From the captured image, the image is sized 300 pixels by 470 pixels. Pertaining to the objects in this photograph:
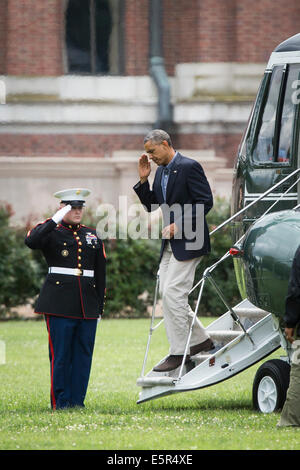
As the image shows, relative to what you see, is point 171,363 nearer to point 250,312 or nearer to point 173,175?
point 250,312

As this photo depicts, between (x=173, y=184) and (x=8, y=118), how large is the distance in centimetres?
1401

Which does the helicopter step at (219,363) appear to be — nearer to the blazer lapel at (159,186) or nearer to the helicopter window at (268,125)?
the blazer lapel at (159,186)

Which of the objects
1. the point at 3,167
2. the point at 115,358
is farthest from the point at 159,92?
the point at 115,358

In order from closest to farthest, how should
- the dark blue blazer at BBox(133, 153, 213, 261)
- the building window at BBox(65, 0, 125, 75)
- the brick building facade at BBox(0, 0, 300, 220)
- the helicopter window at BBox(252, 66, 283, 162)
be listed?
1. the dark blue blazer at BBox(133, 153, 213, 261)
2. the helicopter window at BBox(252, 66, 283, 162)
3. the brick building facade at BBox(0, 0, 300, 220)
4. the building window at BBox(65, 0, 125, 75)

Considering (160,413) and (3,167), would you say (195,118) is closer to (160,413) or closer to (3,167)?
(3,167)

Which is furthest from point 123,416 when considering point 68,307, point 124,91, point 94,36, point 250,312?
point 94,36

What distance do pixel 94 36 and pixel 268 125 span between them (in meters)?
13.9

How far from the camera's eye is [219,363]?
9.06 meters

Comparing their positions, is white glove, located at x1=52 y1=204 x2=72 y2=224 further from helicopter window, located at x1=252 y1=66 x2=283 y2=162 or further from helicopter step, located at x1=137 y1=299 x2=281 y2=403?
helicopter window, located at x1=252 y1=66 x2=283 y2=162

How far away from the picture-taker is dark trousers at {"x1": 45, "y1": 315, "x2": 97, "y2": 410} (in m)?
9.08

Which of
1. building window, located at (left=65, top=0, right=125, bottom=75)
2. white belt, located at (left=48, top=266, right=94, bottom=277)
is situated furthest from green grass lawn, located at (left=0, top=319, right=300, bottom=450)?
building window, located at (left=65, top=0, right=125, bottom=75)

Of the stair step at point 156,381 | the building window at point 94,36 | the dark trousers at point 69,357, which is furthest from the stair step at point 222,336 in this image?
the building window at point 94,36

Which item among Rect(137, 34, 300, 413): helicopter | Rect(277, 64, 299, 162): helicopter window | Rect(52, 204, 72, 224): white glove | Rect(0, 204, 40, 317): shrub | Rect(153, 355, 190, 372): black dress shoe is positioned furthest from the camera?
Rect(0, 204, 40, 317): shrub
